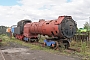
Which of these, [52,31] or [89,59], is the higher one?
[52,31]

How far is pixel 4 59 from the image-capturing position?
1133 cm

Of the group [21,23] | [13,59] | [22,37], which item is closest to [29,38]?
[22,37]

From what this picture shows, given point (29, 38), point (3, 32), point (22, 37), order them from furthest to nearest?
1. point (3, 32)
2. point (22, 37)
3. point (29, 38)

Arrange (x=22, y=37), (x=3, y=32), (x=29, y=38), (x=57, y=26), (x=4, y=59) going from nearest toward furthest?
(x=4, y=59) → (x=57, y=26) → (x=29, y=38) → (x=22, y=37) → (x=3, y=32)

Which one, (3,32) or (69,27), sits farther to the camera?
(3,32)

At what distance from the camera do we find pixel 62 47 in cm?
1709

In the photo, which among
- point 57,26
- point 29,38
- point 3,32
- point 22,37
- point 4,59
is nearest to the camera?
point 4,59

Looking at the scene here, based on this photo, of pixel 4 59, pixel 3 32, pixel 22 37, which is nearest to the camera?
pixel 4 59

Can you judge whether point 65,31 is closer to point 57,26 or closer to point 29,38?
point 57,26

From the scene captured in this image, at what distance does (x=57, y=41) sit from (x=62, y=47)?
772 mm

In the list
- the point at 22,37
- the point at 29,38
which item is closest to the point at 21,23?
the point at 22,37

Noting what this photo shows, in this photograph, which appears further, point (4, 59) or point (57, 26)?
point (57, 26)

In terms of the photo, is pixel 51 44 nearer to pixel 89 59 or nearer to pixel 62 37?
pixel 62 37

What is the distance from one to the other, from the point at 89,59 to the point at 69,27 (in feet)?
19.1
